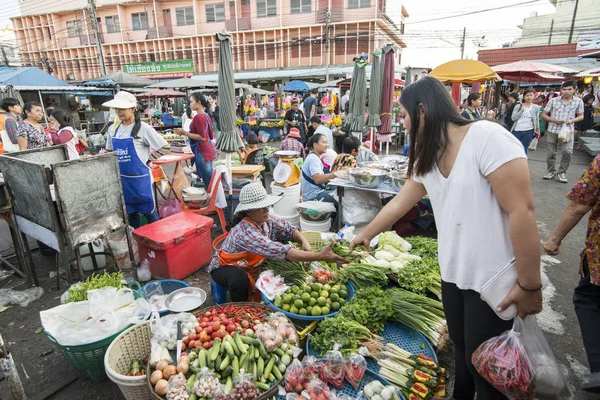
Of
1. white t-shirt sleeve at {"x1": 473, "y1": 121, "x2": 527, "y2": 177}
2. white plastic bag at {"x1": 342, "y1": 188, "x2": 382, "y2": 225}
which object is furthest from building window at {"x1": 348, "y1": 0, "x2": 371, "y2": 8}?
white t-shirt sleeve at {"x1": 473, "y1": 121, "x2": 527, "y2": 177}

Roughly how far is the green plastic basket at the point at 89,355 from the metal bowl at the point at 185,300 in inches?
21.1

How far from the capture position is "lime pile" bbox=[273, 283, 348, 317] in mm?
2721

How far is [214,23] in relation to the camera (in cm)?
3422

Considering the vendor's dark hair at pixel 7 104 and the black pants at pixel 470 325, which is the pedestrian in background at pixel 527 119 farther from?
the vendor's dark hair at pixel 7 104

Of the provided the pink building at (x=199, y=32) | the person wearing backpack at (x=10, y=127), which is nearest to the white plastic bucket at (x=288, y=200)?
the person wearing backpack at (x=10, y=127)

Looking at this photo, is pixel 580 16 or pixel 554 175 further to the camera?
pixel 580 16

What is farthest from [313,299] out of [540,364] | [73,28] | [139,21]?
[73,28]

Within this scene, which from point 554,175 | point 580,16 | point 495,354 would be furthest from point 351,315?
A: point 580,16

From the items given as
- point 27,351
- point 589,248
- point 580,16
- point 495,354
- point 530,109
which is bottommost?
point 27,351

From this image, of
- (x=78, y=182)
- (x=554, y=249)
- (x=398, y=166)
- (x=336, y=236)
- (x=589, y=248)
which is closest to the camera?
(x=589, y=248)

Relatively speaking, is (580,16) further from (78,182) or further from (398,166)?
(78,182)

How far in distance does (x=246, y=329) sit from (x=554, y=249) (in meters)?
2.33

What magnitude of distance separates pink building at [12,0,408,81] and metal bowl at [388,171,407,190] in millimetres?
28436

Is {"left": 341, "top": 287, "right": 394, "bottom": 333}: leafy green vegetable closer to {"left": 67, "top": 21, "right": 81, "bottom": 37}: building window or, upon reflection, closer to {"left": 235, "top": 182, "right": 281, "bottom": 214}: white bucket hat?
{"left": 235, "top": 182, "right": 281, "bottom": 214}: white bucket hat
